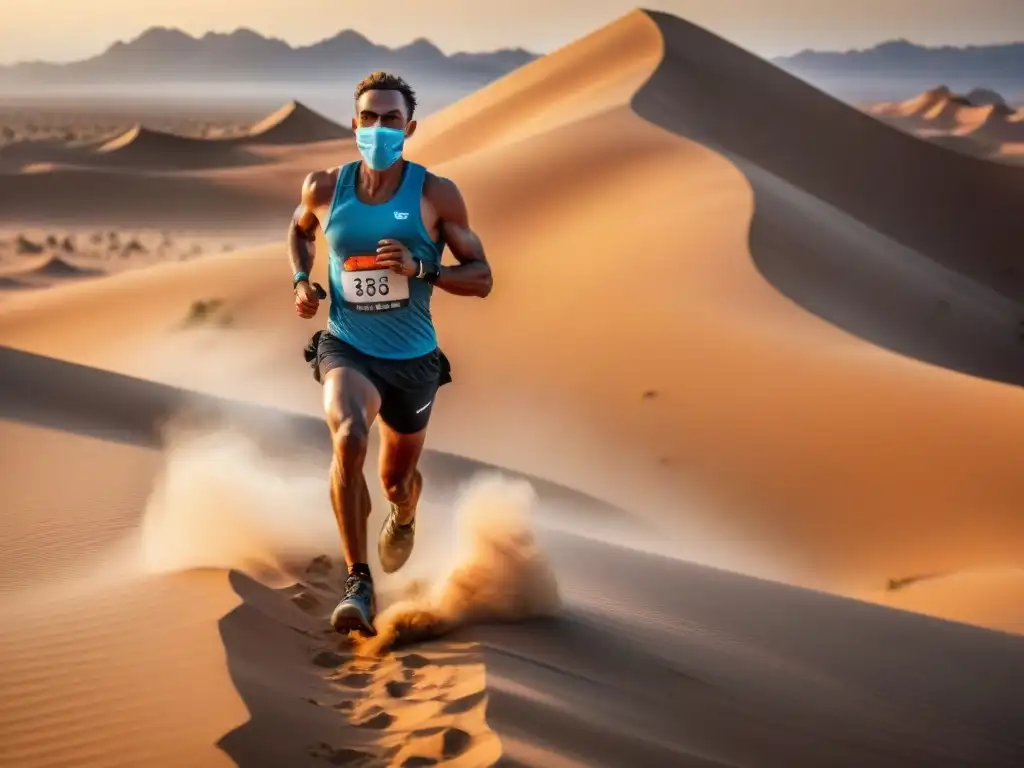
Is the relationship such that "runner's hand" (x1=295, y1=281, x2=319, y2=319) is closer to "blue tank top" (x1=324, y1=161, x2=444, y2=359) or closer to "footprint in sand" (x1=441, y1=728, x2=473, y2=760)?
"blue tank top" (x1=324, y1=161, x2=444, y2=359)

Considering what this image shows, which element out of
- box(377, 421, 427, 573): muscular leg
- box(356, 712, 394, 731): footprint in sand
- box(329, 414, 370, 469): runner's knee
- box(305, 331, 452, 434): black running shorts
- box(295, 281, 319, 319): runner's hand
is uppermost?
box(295, 281, 319, 319): runner's hand

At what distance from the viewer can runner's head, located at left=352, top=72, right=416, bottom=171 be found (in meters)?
4.73

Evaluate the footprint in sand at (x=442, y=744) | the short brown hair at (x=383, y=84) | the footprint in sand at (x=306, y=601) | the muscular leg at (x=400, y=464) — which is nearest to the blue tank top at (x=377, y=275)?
the short brown hair at (x=383, y=84)

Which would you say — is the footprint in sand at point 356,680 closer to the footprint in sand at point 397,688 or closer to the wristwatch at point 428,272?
the footprint in sand at point 397,688

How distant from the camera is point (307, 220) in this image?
5.11 metres

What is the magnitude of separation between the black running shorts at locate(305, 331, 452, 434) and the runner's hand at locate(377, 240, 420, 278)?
51cm

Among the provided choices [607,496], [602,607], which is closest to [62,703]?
[602,607]

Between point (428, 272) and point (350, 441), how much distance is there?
0.77m

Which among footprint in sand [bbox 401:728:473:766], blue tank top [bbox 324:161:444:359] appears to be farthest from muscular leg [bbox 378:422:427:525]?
footprint in sand [bbox 401:728:473:766]

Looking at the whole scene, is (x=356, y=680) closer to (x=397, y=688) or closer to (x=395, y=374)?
(x=397, y=688)

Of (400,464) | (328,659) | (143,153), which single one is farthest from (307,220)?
(143,153)

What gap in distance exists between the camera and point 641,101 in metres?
28.3

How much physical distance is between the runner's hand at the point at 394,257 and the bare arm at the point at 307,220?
485 millimetres

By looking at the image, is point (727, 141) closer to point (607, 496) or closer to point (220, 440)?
point (607, 496)
